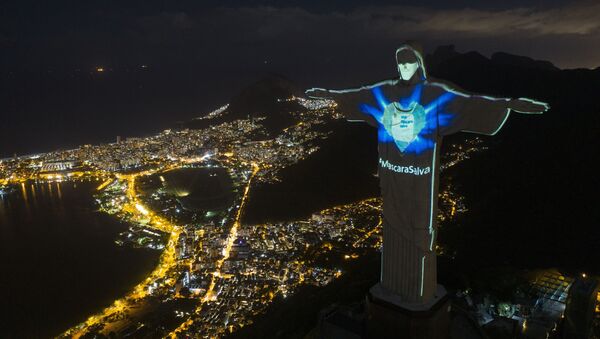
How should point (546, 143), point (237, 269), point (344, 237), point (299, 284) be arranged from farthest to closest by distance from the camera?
point (546, 143) < point (344, 237) < point (237, 269) < point (299, 284)

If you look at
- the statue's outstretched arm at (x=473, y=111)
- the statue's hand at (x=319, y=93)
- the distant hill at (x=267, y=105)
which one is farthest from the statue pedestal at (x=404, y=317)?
the distant hill at (x=267, y=105)

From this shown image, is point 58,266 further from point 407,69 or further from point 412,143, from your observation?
point 407,69

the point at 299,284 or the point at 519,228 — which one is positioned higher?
the point at 519,228

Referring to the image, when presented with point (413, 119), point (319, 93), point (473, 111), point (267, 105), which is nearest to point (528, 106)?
point (473, 111)

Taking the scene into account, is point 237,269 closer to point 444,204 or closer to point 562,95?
point 444,204

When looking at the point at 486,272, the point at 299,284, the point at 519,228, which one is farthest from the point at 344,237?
the point at 486,272

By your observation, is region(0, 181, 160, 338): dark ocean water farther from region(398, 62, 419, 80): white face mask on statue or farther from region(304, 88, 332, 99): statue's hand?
region(398, 62, 419, 80): white face mask on statue

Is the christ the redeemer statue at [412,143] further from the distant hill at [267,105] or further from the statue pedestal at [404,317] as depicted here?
the distant hill at [267,105]
